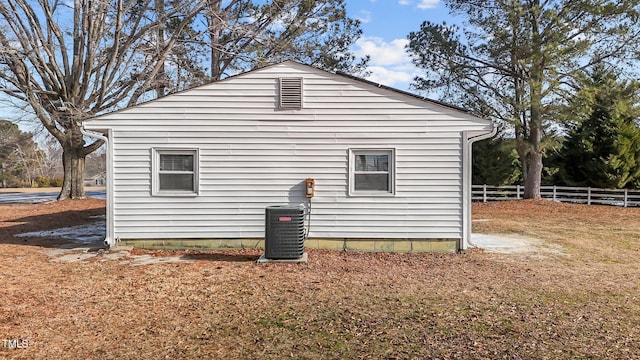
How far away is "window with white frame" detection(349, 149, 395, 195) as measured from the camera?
7.96m

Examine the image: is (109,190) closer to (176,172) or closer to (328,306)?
(176,172)

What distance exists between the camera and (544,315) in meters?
4.48

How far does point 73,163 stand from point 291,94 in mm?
13539

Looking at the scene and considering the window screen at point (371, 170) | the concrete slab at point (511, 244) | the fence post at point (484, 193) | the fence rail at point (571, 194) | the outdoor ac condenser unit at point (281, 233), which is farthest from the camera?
the fence post at point (484, 193)

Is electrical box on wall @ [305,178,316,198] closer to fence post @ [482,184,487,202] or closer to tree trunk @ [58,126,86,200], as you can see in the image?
tree trunk @ [58,126,86,200]

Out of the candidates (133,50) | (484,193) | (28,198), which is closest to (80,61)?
(133,50)

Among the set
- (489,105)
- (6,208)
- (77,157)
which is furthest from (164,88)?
(489,105)

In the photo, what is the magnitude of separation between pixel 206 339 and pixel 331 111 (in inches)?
203

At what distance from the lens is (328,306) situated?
15.4 ft

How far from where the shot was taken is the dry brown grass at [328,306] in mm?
3623

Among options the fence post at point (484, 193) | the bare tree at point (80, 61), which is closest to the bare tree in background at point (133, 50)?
the bare tree at point (80, 61)

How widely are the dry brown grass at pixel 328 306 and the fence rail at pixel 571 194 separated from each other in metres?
13.0

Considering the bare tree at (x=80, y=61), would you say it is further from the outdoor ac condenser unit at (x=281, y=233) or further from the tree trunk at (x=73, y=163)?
the outdoor ac condenser unit at (x=281, y=233)

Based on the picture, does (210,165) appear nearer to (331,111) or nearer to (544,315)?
(331,111)
